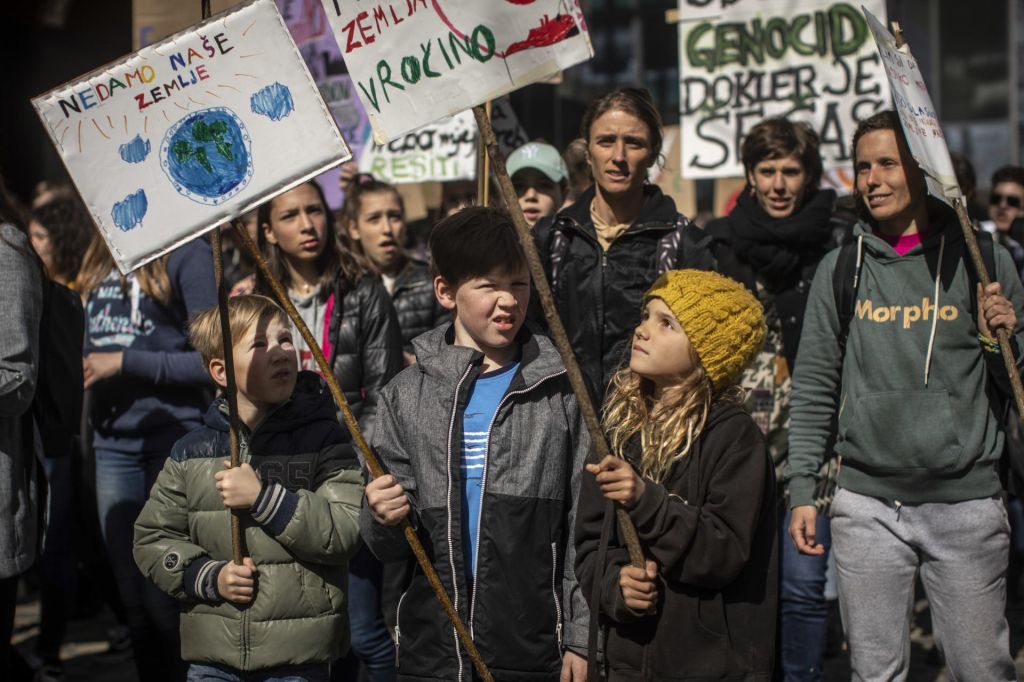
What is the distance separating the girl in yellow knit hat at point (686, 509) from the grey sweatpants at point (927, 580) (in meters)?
0.69

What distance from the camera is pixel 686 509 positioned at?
10.5 feet

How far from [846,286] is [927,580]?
2.96ft

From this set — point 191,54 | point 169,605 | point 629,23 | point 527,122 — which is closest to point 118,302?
point 169,605

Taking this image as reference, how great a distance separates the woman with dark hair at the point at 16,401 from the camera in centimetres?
398

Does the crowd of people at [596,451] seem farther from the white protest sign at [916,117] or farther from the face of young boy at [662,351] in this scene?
the white protest sign at [916,117]

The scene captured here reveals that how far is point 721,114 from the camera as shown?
702cm

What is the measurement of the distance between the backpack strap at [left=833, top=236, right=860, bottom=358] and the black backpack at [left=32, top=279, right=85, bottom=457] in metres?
2.46

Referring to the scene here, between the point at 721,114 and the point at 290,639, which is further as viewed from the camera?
the point at 721,114

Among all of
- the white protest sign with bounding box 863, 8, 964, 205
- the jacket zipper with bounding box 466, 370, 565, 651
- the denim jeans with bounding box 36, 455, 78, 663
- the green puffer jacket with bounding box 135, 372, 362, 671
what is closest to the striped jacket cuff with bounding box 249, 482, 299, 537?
the green puffer jacket with bounding box 135, 372, 362, 671

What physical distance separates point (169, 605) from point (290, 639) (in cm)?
135

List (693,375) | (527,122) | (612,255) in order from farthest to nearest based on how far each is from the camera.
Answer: (527,122)
(612,255)
(693,375)

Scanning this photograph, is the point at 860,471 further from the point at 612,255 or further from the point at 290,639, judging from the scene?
the point at 290,639

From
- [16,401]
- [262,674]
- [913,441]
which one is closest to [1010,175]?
[913,441]

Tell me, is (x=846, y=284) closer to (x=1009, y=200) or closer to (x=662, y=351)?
(x=662, y=351)
